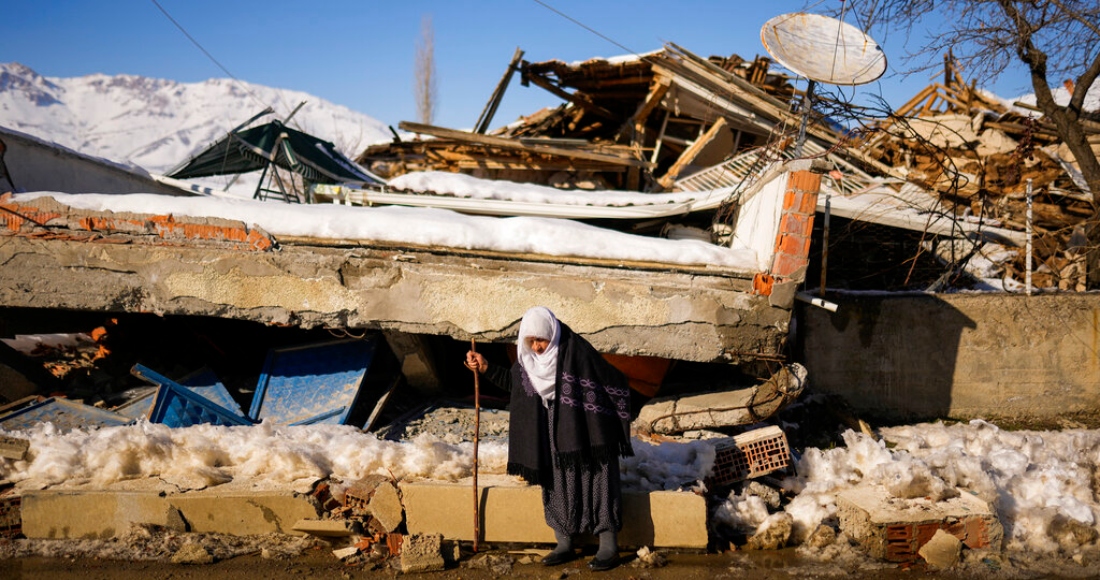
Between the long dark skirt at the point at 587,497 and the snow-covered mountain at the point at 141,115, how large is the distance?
81.5ft

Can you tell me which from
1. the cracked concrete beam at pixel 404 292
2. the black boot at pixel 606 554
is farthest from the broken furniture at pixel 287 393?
the black boot at pixel 606 554

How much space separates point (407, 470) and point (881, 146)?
9.91 m

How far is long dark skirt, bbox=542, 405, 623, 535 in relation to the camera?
3.91 metres

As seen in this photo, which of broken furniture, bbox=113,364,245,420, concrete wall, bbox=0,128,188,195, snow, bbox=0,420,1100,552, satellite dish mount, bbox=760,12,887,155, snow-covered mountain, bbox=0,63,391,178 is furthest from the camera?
snow-covered mountain, bbox=0,63,391,178

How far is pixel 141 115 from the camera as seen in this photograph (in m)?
35.9

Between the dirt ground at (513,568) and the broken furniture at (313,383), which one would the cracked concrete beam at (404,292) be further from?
the dirt ground at (513,568)

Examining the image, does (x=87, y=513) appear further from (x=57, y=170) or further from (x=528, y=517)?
(x=57, y=170)

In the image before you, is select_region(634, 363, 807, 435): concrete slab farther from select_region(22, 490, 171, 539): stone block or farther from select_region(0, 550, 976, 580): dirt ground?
select_region(22, 490, 171, 539): stone block

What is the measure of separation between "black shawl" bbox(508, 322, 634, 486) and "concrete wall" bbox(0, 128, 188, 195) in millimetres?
6029

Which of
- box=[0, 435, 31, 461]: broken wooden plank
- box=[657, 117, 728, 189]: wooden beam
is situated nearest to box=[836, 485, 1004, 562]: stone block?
box=[0, 435, 31, 461]: broken wooden plank

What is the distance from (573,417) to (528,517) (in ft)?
2.53

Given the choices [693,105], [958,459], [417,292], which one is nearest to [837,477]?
[958,459]

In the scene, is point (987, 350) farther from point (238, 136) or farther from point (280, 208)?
point (238, 136)

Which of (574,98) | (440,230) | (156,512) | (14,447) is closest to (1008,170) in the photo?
(574,98)
